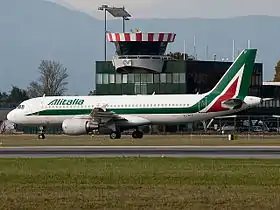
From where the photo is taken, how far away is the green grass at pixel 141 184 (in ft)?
63.3

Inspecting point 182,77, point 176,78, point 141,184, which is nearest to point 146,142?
point 141,184

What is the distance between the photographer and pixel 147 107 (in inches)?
2842

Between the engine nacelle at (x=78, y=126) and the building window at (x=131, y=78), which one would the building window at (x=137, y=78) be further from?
the engine nacelle at (x=78, y=126)

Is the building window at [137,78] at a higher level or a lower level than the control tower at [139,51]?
lower

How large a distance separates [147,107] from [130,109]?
189cm

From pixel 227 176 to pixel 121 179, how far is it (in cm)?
375

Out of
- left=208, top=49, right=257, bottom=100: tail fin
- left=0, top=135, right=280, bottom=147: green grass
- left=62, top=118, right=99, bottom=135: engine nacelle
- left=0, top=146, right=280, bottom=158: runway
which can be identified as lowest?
left=0, top=135, right=280, bottom=147: green grass

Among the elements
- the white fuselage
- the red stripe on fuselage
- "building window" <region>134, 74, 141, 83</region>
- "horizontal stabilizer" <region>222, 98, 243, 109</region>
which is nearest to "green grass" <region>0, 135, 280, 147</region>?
the white fuselage

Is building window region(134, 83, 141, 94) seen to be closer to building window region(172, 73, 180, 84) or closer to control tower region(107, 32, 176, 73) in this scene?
control tower region(107, 32, 176, 73)

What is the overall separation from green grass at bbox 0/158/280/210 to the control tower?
70.8m

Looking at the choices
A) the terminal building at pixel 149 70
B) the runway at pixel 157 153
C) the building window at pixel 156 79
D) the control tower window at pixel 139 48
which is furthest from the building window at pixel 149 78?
the runway at pixel 157 153

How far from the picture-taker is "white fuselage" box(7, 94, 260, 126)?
2793 inches

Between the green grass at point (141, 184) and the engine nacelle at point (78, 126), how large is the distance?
33.2m

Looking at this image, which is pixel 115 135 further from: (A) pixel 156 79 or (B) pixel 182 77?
(A) pixel 156 79
